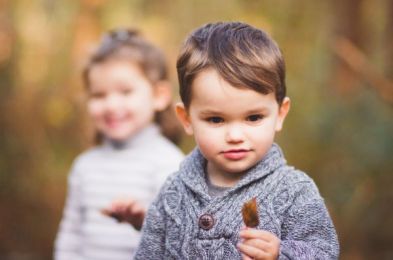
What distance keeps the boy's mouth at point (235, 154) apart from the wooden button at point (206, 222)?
0.64ft

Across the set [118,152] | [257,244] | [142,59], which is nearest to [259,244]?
[257,244]

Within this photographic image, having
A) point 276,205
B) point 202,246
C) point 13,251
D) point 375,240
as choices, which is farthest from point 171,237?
point 13,251

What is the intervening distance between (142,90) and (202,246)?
1700 mm

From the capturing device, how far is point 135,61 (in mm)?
4281

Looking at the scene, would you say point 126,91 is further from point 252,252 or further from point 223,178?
point 252,252

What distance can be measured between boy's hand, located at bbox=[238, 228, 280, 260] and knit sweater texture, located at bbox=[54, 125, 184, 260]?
1.58 metres

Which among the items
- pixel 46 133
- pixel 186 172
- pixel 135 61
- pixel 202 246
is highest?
pixel 46 133

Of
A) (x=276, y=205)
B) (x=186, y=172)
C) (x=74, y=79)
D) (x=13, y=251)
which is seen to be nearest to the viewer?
(x=276, y=205)

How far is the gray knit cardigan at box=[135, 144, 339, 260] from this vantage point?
2.59 metres

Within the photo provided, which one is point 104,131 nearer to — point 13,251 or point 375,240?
point 375,240

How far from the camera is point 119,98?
417 cm

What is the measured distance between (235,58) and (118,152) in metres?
1.78

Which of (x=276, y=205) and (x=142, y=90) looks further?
(x=142, y=90)

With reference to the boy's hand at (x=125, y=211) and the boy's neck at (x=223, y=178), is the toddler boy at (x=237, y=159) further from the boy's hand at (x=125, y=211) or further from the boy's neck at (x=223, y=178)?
the boy's hand at (x=125, y=211)
